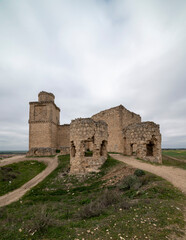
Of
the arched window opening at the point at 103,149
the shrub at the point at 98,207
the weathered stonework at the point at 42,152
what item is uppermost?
the arched window opening at the point at 103,149

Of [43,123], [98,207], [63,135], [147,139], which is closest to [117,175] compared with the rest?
[98,207]

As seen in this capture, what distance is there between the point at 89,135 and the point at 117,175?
13.5ft

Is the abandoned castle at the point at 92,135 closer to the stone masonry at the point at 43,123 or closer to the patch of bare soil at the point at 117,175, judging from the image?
Result: the stone masonry at the point at 43,123

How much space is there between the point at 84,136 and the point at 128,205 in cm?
774

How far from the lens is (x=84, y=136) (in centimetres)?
1225

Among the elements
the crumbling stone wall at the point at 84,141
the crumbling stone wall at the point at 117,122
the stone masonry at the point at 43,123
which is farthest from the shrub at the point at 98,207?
the stone masonry at the point at 43,123

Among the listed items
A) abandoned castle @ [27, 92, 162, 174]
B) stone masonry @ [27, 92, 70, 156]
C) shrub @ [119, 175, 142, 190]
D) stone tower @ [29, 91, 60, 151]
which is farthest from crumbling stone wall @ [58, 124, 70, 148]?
shrub @ [119, 175, 142, 190]

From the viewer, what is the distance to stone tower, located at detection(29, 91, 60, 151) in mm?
27859

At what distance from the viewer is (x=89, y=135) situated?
1226 cm

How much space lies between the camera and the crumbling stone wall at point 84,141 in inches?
470

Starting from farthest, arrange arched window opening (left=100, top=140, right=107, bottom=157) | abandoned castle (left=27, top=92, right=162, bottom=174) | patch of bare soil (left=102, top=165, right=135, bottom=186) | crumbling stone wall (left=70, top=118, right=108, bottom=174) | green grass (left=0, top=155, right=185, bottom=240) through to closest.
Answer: arched window opening (left=100, top=140, right=107, bottom=157), abandoned castle (left=27, top=92, right=162, bottom=174), crumbling stone wall (left=70, top=118, right=108, bottom=174), patch of bare soil (left=102, top=165, right=135, bottom=186), green grass (left=0, top=155, right=185, bottom=240)

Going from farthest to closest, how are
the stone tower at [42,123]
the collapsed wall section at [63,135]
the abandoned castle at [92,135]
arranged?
the collapsed wall section at [63,135], the stone tower at [42,123], the abandoned castle at [92,135]

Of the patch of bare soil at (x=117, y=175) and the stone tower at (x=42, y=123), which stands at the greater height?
the stone tower at (x=42, y=123)

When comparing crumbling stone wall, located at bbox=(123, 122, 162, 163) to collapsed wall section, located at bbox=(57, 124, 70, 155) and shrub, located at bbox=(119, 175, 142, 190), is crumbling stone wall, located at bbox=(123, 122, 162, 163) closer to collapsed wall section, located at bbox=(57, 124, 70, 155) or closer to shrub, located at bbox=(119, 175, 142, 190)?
shrub, located at bbox=(119, 175, 142, 190)
